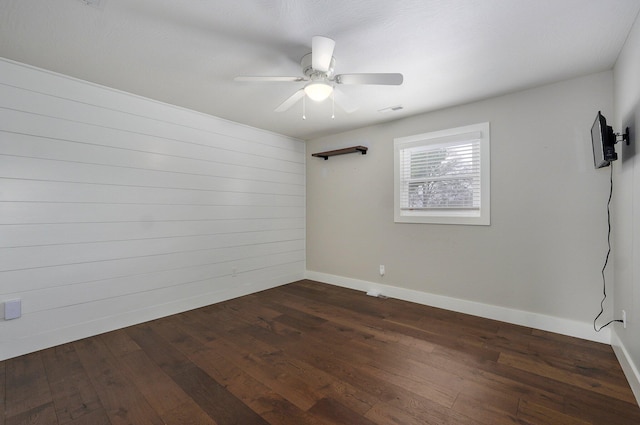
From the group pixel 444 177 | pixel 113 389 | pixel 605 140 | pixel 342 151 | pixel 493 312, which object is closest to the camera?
pixel 113 389

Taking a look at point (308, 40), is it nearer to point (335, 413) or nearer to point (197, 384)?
point (335, 413)

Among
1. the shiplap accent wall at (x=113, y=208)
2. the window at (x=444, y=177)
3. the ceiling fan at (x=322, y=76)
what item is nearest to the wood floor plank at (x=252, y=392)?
the shiplap accent wall at (x=113, y=208)

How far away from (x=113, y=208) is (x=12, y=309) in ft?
3.74

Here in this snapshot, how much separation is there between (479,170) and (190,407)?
359cm

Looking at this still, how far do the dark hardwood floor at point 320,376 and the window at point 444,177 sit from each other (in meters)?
1.32

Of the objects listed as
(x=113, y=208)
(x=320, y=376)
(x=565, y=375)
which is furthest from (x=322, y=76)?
(x=565, y=375)

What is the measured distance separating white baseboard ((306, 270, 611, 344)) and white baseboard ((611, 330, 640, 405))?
18 centimetres

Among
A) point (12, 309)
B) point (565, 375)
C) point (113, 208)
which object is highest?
point (113, 208)

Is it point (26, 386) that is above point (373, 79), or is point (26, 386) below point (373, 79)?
below

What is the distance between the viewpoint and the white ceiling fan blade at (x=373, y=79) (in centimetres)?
201

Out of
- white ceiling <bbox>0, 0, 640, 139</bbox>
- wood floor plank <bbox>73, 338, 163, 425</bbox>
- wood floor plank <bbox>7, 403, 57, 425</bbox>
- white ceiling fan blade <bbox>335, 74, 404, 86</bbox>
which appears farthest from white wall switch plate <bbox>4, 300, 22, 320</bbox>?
white ceiling fan blade <bbox>335, 74, 404, 86</bbox>

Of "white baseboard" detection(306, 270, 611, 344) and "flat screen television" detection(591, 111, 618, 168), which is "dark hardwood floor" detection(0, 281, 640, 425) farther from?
"flat screen television" detection(591, 111, 618, 168)

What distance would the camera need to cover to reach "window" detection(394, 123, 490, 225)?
3.30m

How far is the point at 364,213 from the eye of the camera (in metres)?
4.38
